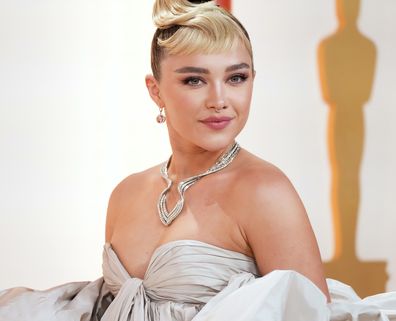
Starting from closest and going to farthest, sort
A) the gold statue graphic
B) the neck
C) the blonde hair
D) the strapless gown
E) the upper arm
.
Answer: the strapless gown → the upper arm → the blonde hair → the neck → the gold statue graphic

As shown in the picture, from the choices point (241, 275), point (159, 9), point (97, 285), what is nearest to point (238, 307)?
point (241, 275)

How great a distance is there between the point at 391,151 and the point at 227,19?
130 centimetres

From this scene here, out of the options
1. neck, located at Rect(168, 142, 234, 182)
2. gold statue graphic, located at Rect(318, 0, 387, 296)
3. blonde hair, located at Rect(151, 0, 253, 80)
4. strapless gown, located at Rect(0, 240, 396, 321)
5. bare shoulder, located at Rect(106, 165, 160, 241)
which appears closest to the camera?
strapless gown, located at Rect(0, 240, 396, 321)

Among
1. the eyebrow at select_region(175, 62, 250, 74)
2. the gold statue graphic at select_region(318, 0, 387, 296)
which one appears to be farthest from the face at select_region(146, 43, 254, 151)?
the gold statue graphic at select_region(318, 0, 387, 296)

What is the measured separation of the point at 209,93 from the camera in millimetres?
1724

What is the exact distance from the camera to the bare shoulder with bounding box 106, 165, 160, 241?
1.99 m

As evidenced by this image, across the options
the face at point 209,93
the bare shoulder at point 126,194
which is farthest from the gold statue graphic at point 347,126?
the face at point 209,93

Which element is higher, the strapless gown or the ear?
the ear

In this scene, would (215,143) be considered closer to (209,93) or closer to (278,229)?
(209,93)

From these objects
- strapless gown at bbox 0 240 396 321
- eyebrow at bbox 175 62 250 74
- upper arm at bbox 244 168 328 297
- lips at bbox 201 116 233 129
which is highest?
eyebrow at bbox 175 62 250 74

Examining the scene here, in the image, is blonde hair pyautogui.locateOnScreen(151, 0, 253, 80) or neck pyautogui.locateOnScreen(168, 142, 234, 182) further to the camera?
neck pyautogui.locateOnScreen(168, 142, 234, 182)

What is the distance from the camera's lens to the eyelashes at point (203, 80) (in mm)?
1736

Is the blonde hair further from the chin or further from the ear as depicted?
the chin

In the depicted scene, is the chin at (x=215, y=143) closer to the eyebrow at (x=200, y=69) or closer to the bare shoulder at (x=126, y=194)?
the eyebrow at (x=200, y=69)
